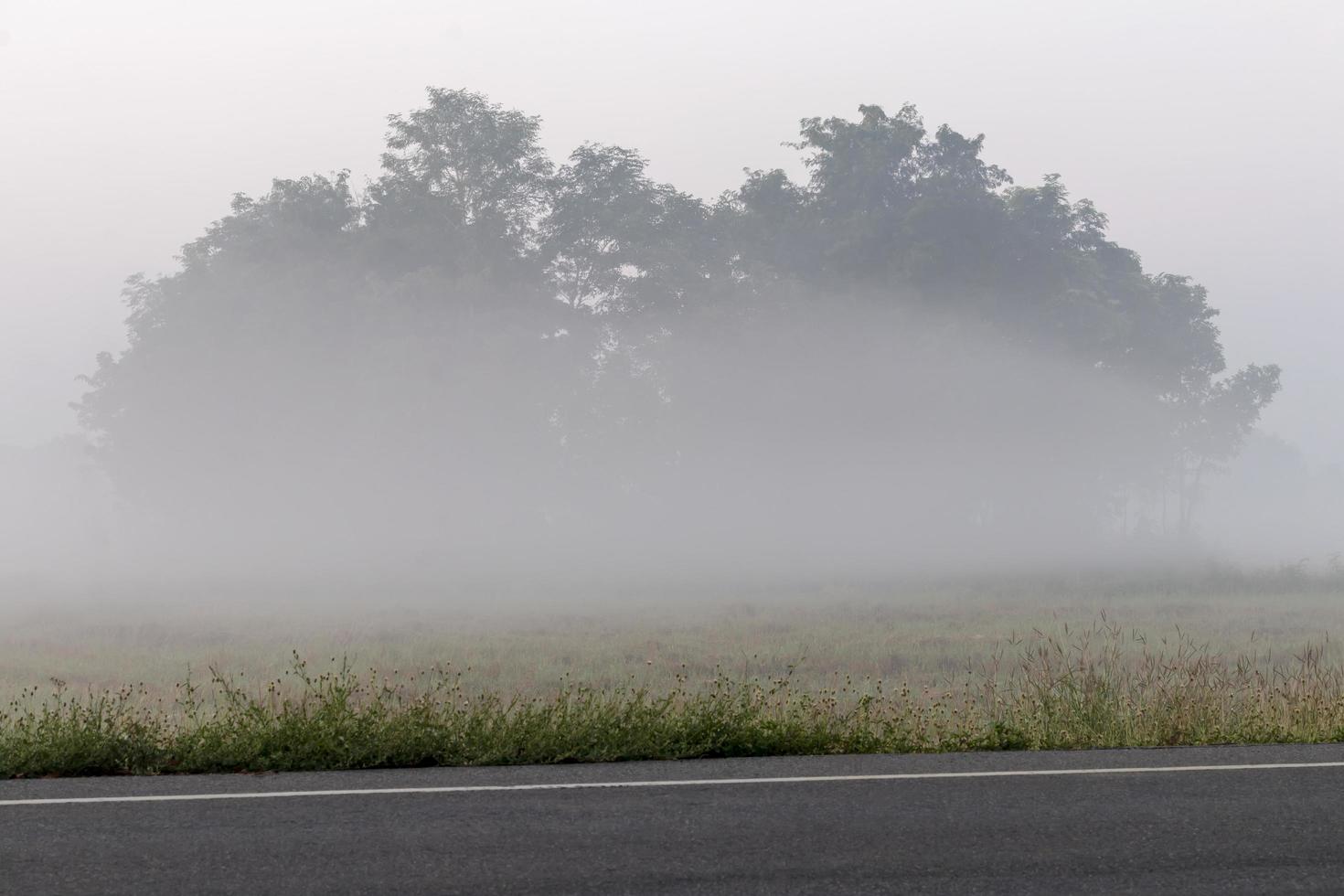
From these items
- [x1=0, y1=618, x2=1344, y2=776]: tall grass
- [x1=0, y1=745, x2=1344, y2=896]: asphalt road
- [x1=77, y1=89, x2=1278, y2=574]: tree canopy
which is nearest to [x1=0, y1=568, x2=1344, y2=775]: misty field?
[x1=0, y1=618, x2=1344, y2=776]: tall grass

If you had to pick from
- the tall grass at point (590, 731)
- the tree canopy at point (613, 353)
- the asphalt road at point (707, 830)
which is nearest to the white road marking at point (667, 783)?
the asphalt road at point (707, 830)

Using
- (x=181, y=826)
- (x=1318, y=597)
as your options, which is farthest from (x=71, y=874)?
(x=1318, y=597)

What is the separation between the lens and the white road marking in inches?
347

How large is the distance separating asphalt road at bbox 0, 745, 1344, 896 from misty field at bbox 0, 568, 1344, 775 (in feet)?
2.18

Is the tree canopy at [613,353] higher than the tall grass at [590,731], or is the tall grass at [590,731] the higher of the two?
the tree canopy at [613,353]

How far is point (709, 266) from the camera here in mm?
60156

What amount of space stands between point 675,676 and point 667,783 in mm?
5386

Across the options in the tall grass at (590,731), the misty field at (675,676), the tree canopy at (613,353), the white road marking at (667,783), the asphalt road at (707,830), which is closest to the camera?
the asphalt road at (707,830)

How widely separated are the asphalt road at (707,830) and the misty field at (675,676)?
0.66 m

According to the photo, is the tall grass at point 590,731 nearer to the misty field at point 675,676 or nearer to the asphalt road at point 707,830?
the misty field at point 675,676

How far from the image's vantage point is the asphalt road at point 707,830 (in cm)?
678

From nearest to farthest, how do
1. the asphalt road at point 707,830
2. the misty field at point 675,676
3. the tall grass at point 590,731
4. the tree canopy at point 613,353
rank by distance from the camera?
the asphalt road at point 707,830
the tall grass at point 590,731
the misty field at point 675,676
the tree canopy at point 613,353

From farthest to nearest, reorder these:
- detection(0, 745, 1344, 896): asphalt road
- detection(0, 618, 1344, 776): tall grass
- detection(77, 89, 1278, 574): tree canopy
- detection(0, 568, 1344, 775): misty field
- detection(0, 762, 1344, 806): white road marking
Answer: detection(77, 89, 1278, 574): tree canopy < detection(0, 568, 1344, 775): misty field < detection(0, 618, 1344, 776): tall grass < detection(0, 762, 1344, 806): white road marking < detection(0, 745, 1344, 896): asphalt road

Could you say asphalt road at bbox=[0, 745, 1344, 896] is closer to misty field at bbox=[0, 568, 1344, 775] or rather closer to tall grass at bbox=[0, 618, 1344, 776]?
tall grass at bbox=[0, 618, 1344, 776]
